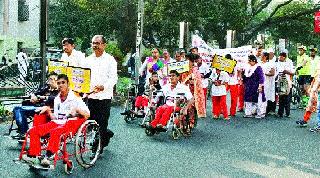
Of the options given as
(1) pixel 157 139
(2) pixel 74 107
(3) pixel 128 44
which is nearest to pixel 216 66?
(1) pixel 157 139

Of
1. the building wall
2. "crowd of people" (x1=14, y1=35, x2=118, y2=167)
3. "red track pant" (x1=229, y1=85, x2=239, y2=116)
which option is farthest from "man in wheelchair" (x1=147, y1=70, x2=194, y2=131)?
the building wall

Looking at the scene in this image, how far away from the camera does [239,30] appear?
102 feet

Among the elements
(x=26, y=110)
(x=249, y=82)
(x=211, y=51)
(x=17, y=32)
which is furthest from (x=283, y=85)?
(x=17, y=32)

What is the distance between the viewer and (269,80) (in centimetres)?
1498

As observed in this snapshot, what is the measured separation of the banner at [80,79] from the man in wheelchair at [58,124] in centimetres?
29

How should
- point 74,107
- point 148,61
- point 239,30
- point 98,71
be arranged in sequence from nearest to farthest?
point 74,107, point 98,71, point 148,61, point 239,30

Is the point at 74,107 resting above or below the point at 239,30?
below

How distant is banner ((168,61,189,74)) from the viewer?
1170cm

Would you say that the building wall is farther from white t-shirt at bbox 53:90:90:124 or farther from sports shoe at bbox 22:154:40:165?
sports shoe at bbox 22:154:40:165

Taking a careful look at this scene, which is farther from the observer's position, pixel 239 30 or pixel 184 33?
pixel 239 30

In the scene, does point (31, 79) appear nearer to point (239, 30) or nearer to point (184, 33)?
point (184, 33)

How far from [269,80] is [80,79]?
8.26 metres

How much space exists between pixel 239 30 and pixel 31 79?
15774mm

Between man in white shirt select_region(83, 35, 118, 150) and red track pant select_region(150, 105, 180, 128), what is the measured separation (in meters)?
2.04
